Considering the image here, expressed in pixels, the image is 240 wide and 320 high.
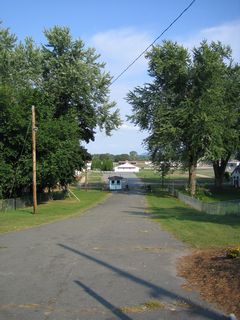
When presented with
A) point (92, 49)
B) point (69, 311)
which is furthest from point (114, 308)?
point (92, 49)

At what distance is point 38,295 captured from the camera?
8.71 meters

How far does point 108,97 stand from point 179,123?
336 inches

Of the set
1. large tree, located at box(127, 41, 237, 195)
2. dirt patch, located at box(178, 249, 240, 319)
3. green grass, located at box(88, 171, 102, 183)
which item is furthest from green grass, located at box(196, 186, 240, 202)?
green grass, located at box(88, 171, 102, 183)

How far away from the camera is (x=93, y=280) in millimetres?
9984

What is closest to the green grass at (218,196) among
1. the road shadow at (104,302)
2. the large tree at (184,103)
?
the large tree at (184,103)

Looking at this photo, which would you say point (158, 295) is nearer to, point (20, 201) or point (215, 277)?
point (215, 277)

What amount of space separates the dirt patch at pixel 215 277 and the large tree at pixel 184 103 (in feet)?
136

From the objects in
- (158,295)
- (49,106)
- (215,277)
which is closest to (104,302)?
(158,295)

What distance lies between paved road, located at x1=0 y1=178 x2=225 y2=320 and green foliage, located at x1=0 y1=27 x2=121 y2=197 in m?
23.1

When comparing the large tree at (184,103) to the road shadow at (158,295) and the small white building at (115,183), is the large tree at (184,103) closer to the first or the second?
the small white building at (115,183)

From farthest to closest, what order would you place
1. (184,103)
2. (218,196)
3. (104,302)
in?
(218,196) < (184,103) < (104,302)

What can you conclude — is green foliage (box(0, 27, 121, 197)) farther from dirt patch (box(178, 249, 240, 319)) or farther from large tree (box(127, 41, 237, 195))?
dirt patch (box(178, 249, 240, 319))

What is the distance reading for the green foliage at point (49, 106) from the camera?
4016cm

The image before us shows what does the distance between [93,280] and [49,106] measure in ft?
121
